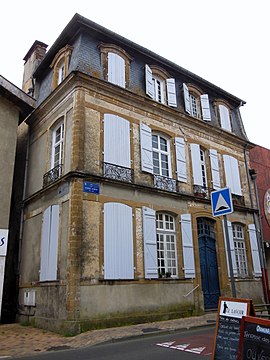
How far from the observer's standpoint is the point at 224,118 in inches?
603

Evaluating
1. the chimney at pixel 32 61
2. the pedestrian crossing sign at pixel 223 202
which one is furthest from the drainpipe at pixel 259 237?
the chimney at pixel 32 61

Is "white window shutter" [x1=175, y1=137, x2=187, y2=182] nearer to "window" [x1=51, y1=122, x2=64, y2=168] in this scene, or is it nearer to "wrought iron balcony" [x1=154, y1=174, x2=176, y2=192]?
"wrought iron balcony" [x1=154, y1=174, x2=176, y2=192]

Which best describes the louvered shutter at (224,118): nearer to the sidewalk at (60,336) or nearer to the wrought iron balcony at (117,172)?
the wrought iron balcony at (117,172)

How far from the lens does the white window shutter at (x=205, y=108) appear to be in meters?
14.2

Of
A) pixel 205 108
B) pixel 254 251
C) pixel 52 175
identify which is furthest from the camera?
pixel 205 108

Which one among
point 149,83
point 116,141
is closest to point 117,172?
point 116,141

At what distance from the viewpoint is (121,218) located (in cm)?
988

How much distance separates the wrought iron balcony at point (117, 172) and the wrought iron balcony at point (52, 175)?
145cm

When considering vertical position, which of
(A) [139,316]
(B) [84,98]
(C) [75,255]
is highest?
(B) [84,98]

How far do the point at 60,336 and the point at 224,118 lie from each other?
11346mm

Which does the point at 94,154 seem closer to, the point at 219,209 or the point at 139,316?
the point at 139,316

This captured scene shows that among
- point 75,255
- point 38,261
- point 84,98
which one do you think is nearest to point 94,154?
point 84,98

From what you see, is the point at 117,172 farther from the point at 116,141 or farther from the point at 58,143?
the point at 58,143

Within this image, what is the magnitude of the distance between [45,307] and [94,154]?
4562 mm
